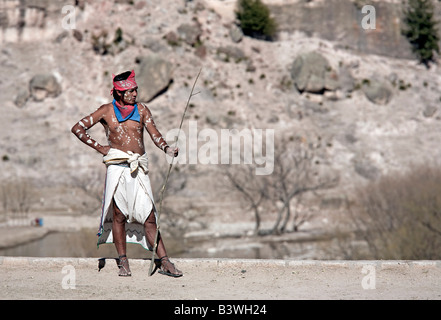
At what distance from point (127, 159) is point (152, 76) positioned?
4036cm

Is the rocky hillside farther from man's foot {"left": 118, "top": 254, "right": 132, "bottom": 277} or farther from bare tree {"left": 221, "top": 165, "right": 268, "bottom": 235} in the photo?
man's foot {"left": 118, "top": 254, "right": 132, "bottom": 277}

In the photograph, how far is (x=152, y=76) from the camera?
158 ft

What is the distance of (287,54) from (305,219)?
64.3 feet

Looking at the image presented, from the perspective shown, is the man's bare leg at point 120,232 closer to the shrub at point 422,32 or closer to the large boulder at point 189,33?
the large boulder at point 189,33

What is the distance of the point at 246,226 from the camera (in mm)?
37625

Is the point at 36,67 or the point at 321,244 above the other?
the point at 36,67

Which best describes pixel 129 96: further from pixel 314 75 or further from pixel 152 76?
pixel 314 75

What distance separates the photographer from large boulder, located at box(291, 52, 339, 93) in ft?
169

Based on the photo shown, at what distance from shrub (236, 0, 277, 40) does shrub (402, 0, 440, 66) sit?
10794 mm

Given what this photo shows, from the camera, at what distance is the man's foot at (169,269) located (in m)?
8.35

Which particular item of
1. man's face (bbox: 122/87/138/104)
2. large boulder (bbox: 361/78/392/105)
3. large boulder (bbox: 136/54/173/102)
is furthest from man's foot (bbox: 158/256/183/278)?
large boulder (bbox: 361/78/392/105)

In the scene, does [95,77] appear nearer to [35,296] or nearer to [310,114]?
[310,114]

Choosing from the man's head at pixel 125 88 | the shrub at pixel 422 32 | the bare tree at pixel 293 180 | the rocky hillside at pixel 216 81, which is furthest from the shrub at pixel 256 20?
the man's head at pixel 125 88

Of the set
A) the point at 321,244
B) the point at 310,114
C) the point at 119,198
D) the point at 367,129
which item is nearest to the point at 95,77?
the point at 310,114
